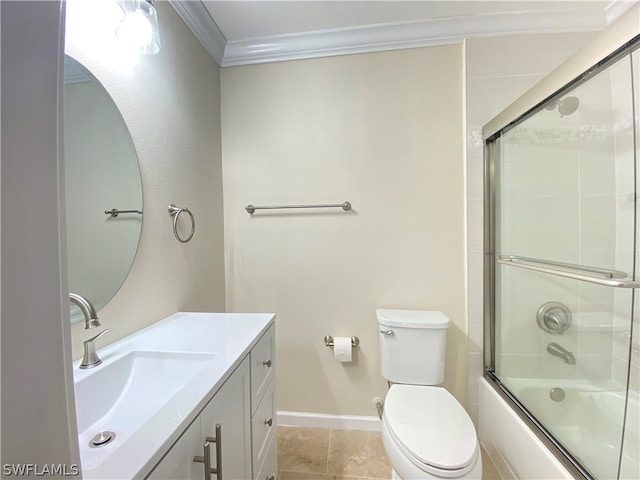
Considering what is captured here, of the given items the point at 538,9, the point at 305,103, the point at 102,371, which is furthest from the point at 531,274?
the point at 102,371

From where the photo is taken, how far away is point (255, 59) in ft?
5.73

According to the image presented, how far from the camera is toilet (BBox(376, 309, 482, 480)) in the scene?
98cm

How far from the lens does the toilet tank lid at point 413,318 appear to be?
1.49 meters

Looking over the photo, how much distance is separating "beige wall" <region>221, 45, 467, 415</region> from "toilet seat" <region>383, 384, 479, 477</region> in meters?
0.43

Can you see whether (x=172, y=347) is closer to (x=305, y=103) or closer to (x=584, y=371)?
(x=305, y=103)

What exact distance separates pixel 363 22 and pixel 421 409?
203 cm

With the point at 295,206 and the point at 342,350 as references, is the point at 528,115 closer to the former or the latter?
the point at 295,206

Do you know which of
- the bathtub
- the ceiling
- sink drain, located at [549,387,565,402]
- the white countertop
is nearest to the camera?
the white countertop

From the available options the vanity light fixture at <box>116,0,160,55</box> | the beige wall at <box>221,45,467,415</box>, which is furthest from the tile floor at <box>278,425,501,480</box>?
the vanity light fixture at <box>116,0,160,55</box>

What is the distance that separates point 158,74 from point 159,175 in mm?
452

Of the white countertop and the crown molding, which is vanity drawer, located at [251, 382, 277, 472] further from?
the crown molding

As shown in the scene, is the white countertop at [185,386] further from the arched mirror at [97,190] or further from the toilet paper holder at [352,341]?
the toilet paper holder at [352,341]

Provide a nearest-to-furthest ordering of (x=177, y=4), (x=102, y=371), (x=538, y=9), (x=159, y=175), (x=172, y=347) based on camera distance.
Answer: (x=102, y=371), (x=172, y=347), (x=159, y=175), (x=177, y=4), (x=538, y=9)

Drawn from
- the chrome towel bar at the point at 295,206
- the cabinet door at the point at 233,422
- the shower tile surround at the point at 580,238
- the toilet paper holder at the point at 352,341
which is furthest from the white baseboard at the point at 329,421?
the chrome towel bar at the point at 295,206
